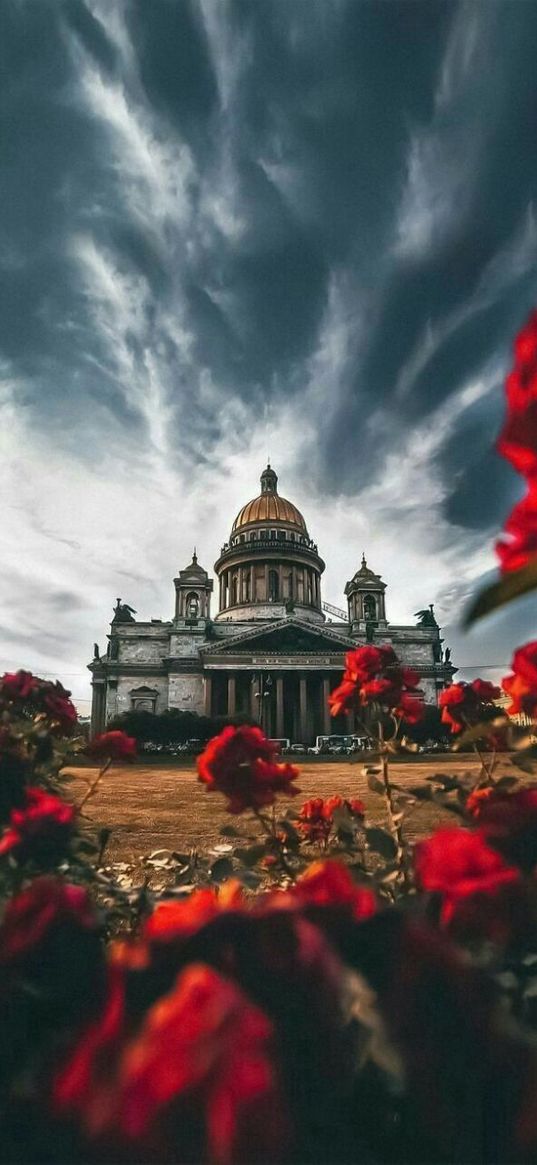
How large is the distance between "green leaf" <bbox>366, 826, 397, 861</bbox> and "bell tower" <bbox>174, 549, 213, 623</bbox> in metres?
48.0

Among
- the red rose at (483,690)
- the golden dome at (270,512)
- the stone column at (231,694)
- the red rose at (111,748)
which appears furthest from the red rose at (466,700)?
the golden dome at (270,512)

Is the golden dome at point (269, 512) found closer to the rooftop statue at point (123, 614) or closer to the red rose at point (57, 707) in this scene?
the rooftop statue at point (123, 614)

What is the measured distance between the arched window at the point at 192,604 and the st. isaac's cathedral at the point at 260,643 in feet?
0.29

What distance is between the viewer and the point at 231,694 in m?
42.7

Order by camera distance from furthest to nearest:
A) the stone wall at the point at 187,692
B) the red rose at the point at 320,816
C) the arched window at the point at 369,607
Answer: the arched window at the point at 369,607 → the stone wall at the point at 187,692 → the red rose at the point at 320,816

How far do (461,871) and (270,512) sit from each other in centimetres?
5773

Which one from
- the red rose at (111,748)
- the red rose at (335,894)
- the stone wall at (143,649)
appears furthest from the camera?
the stone wall at (143,649)

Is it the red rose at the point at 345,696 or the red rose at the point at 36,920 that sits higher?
the red rose at the point at 345,696

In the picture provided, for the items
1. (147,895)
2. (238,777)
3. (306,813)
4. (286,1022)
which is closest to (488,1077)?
(286,1022)

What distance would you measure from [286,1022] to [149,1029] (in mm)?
168

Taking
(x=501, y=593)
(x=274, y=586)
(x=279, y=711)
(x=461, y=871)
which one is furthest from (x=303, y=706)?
(x=501, y=593)

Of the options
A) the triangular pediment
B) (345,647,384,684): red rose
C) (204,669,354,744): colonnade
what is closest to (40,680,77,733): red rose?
(345,647,384,684): red rose

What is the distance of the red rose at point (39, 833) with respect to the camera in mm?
1589

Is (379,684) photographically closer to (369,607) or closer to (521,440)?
(521,440)
